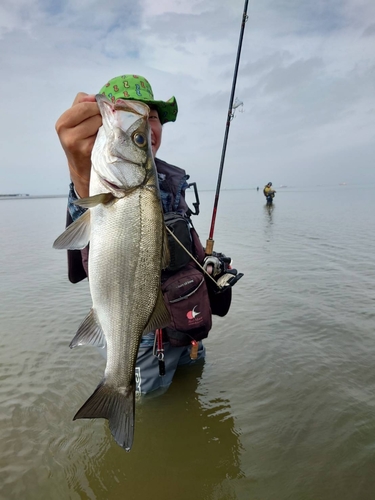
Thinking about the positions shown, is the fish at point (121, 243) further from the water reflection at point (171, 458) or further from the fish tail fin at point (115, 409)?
the water reflection at point (171, 458)

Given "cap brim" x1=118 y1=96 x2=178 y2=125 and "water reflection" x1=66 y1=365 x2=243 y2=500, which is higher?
"cap brim" x1=118 y1=96 x2=178 y2=125

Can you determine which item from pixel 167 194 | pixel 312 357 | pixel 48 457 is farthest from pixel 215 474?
pixel 167 194

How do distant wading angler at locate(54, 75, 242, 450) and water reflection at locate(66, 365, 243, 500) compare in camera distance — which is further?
water reflection at locate(66, 365, 243, 500)

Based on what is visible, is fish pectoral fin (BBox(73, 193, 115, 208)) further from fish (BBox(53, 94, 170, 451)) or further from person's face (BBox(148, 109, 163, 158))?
person's face (BBox(148, 109, 163, 158))

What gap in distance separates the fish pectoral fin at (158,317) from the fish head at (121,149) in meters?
0.75

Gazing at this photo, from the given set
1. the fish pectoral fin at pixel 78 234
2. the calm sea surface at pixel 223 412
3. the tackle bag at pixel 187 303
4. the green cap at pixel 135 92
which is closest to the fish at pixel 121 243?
the fish pectoral fin at pixel 78 234

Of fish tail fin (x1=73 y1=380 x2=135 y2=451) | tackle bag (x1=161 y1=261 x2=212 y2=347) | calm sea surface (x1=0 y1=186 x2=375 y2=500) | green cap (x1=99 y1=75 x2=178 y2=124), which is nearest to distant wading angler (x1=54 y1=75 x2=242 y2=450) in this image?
fish tail fin (x1=73 y1=380 x2=135 y2=451)

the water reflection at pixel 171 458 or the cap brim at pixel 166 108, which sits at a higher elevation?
the cap brim at pixel 166 108

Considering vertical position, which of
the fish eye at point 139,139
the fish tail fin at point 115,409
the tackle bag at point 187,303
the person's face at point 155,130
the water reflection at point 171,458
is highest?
the person's face at point 155,130

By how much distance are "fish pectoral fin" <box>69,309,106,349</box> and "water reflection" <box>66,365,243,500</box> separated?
1.17 metres

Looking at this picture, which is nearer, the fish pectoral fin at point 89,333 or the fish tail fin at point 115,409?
the fish tail fin at point 115,409

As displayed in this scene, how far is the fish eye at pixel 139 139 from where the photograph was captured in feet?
6.71

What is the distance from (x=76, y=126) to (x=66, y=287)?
592 cm

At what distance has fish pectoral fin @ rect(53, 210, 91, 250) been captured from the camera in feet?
6.79
